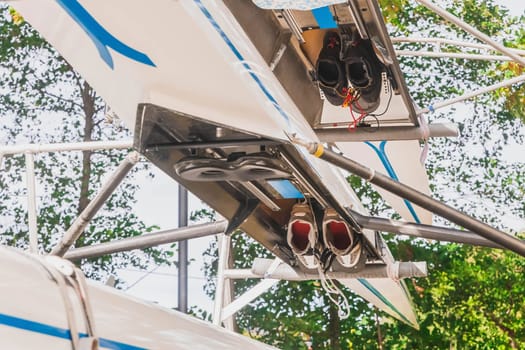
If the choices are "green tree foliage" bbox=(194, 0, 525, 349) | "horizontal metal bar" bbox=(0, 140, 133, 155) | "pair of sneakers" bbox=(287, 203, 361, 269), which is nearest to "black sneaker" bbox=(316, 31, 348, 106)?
"pair of sneakers" bbox=(287, 203, 361, 269)

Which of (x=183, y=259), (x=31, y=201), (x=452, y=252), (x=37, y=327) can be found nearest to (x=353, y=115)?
(x=31, y=201)

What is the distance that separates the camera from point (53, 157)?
8.92 m

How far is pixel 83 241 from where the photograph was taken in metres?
8.66

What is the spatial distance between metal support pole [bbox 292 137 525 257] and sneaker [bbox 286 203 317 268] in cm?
76

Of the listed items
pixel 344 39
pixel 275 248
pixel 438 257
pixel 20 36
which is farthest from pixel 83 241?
pixel 344 39

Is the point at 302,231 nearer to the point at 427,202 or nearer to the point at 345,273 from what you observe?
the point at 345,273

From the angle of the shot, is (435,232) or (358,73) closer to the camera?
(435,232)

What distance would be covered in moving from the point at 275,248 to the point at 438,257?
5.15m

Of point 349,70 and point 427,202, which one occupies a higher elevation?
point 349,70

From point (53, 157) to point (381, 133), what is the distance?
596 cm

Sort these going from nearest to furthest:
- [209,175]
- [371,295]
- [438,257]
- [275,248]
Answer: [209,175]
[275,248]
[371,295]
[438,257]

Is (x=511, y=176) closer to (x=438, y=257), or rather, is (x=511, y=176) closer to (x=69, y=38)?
(x=438, y=257)

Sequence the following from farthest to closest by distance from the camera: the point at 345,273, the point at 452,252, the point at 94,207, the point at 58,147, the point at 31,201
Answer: the point at 452,252 → the point at 345,273 → the point at 58,147 → the point at 94,207 → the point at 31,201

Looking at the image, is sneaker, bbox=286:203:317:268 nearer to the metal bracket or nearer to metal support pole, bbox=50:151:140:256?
the metal bracket
